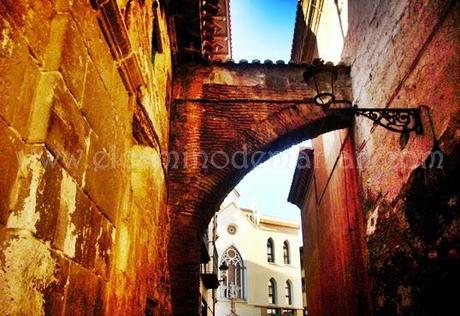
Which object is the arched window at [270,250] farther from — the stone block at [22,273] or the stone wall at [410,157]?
the stone block at [22,273]

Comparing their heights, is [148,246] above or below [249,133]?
below

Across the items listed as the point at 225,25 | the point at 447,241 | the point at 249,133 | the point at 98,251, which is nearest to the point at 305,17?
the point at 225,25

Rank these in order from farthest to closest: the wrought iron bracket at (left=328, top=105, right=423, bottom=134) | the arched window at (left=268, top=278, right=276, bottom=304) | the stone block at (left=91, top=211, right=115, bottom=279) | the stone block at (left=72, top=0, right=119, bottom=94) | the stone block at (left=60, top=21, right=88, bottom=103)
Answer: the arched window at (left=268, top=278, right=276, bottom=304) → the wrought iron bracket at (left=328, top=105, right=423, bottom=134) → the stone block at (left=91, top=211, right=115, bottom=279) → the stone block at (left=72, top=0, right=119, bottom=94) → the stone block at (left=60, top=21, right=88, bottom=103)

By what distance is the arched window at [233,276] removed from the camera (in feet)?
101

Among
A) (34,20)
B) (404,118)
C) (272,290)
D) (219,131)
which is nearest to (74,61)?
(34,20)

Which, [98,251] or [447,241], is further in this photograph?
[447,241]

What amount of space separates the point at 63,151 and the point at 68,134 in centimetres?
11

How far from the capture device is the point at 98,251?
2.65 m

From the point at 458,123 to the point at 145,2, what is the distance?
11.8 ft

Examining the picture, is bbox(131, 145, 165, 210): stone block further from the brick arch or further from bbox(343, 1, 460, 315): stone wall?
bbox(343, 1, 460, 315): stone wall

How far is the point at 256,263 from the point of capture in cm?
3253

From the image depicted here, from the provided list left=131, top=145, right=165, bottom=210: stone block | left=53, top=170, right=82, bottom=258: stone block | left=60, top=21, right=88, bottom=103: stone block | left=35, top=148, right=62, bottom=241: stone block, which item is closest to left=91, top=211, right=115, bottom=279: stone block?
left=53, top=170, right=82, bottom=258: stone block

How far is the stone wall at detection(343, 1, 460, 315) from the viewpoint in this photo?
4.20 meters

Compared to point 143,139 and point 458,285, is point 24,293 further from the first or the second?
point 458,285
